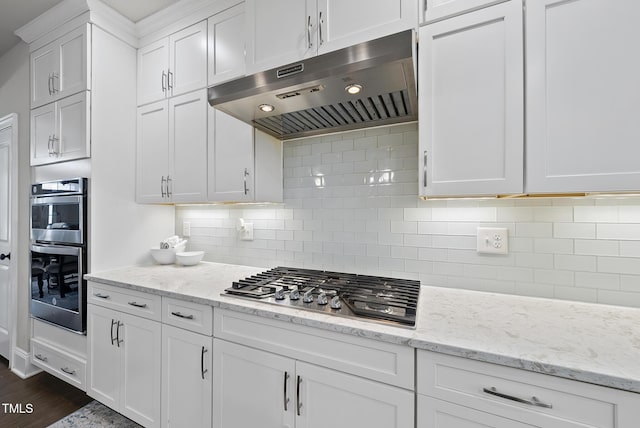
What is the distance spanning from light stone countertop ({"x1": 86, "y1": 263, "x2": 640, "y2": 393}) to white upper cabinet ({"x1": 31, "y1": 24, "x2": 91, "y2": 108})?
5.25 feet

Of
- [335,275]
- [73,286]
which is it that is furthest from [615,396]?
[73,286]

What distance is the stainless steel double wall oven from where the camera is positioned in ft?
6.17

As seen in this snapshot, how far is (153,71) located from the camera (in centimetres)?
205

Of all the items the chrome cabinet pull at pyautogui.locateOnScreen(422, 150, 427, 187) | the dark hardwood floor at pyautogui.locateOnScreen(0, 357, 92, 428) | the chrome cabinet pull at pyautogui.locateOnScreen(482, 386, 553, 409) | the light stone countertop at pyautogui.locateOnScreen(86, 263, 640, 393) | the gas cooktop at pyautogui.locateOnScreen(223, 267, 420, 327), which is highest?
the chrome cabinet pull at pyautogui.locateOnScreen(422, 150, 427, 187)

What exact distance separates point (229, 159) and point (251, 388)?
4.05 feet

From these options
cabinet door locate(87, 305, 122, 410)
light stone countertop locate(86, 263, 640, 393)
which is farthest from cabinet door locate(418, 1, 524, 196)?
cabinet door locate(87, 305, 122, 410)

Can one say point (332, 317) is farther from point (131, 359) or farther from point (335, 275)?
point (131, 359)

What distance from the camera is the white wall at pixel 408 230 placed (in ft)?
4.00

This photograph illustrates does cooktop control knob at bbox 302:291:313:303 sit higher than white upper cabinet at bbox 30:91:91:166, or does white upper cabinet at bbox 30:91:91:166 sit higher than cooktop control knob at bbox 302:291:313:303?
white upper cabinet at bbox 30:91:91:166

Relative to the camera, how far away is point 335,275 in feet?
5.48

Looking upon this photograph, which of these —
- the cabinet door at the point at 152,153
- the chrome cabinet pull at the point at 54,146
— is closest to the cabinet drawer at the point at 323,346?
the cabinet door at the point at 152,153

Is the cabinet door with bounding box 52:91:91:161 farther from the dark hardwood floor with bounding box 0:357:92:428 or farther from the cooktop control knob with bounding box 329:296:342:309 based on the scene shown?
the cooktop control knob with bounding box 329:296:342:309

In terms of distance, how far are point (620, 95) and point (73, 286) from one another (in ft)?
9.76

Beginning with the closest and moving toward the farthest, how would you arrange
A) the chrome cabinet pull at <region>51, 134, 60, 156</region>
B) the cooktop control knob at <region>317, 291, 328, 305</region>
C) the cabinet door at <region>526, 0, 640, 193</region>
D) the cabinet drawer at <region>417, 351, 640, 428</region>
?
the cabinet drawer at <region>417, 351, 640, 428</region> < the cabinet door at <region>526, 0, 640, 193</region> < the cooktop control knob at <region>317, 291, 328, 305</region> < the chrome cabinet pull at <region>51, 134, 60, 156</region>
